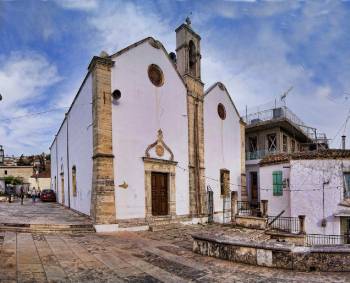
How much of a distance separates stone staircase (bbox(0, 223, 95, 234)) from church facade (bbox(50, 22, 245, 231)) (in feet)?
1.99

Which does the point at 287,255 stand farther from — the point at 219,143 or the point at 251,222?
the point at 219,143

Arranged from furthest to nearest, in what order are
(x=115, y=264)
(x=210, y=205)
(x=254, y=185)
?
(x=254, y=185), (x=210, y=205), (x=115, y=264)

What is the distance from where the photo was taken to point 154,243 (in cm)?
1022

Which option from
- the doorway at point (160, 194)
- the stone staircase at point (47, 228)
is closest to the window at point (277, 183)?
the doorway at point (160, 194)

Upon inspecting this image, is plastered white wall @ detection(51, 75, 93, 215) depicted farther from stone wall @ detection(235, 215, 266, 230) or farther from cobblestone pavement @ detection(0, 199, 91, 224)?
stone wall @ detection(235, 215, 266, 230)

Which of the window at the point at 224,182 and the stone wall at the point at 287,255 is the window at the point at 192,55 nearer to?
the window at the point at 224,182

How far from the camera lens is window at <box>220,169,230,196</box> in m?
19.5

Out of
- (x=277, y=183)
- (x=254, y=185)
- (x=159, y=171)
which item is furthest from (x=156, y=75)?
(x=254, y=185)

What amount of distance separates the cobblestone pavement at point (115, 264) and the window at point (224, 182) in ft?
31.3

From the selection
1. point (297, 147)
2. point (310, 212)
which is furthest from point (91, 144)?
point (297, 147)

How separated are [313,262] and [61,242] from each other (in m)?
7.05

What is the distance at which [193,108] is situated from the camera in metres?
17.4

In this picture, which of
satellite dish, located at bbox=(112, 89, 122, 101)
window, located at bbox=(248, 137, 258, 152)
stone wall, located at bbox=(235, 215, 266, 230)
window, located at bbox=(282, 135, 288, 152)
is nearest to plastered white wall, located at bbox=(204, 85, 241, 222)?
stone wall, located at bbox=(235, 215, 266, 230)

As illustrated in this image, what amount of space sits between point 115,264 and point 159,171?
8029mm
